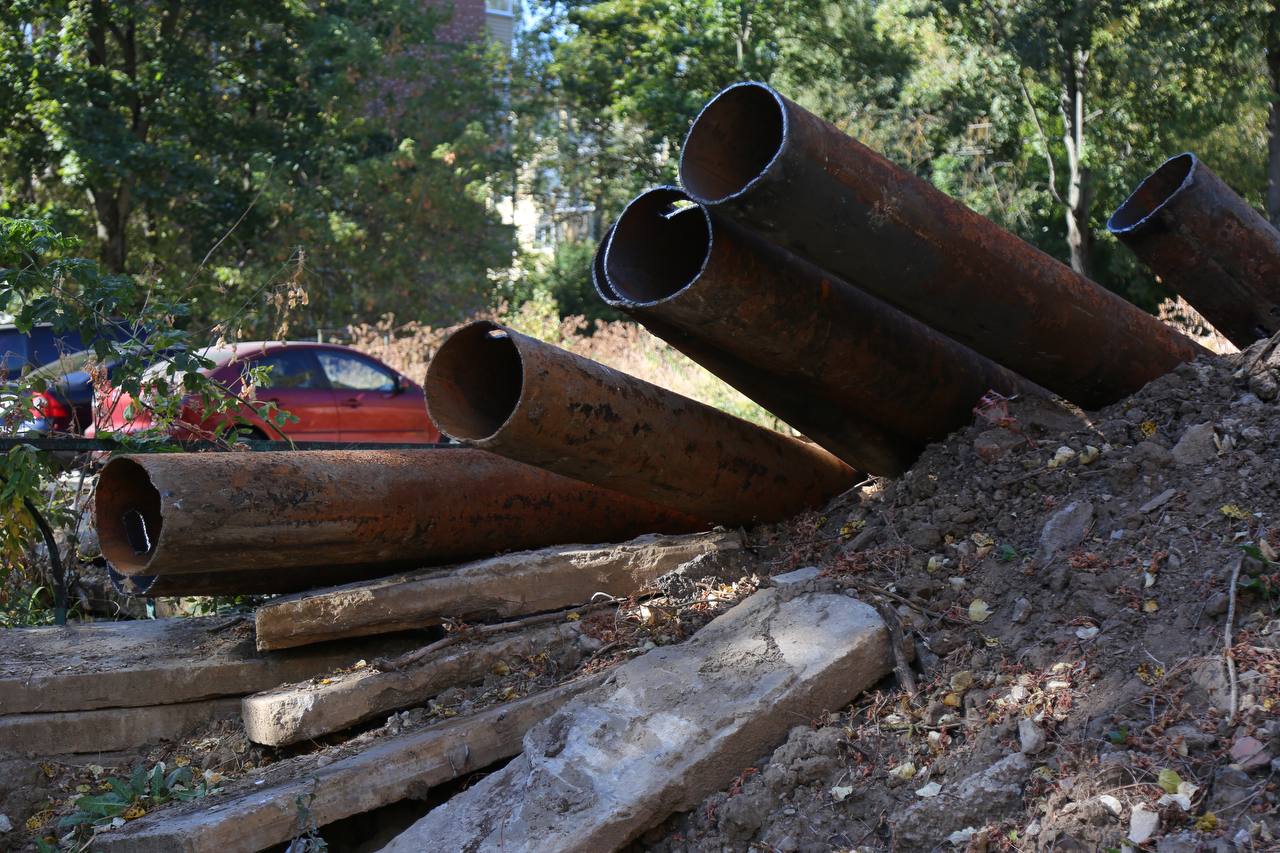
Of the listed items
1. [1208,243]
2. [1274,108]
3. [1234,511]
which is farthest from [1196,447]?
[1274,108]

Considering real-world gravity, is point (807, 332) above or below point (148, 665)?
above

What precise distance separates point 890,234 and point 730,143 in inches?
22.8

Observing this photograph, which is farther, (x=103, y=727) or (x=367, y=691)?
(x=103, y=727)

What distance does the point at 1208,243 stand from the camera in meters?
4.67

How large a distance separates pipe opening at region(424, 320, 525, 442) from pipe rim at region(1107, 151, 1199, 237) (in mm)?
2543

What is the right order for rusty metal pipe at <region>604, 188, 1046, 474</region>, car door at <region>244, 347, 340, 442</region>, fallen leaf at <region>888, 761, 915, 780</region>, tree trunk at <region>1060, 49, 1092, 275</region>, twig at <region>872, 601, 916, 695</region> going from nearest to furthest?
fallen leaf at <region>888, 761, 915, 780</region>, twig at <region>872, 601, 916, 695</region>, rusty metal pipe at <region>604, 188, 1046, 474</region>, car door at <region>244, 347, 340, 442</region>, tree trunk at <region>1060, 49, 1092, 275</region>

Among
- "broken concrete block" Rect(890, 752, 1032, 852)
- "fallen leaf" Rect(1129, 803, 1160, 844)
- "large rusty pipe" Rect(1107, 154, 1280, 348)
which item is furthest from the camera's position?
"large rusty pipe" Rect(1107, 154, 1280, 348)

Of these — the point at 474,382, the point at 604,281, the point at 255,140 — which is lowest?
the point at 474,382

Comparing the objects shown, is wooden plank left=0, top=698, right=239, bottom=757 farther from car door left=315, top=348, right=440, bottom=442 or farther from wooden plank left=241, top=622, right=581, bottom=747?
car door left=315, top=348, right=440, bottom=442

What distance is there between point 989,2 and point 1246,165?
713cm

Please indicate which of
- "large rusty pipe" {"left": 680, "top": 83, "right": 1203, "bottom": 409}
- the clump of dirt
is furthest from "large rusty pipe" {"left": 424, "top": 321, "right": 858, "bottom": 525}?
"large rusty pipe" {"left": 680, "top": 83, "right": 1203, "bottom": 409}

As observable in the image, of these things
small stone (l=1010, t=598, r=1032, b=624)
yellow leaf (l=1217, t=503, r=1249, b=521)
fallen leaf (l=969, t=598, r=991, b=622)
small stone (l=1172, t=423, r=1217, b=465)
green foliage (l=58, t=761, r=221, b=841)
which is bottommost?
green foliage (l=58, t=761, r=221, b=841)

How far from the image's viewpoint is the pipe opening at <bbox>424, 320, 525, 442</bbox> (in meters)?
3.87

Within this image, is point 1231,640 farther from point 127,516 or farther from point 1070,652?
point 127,516
